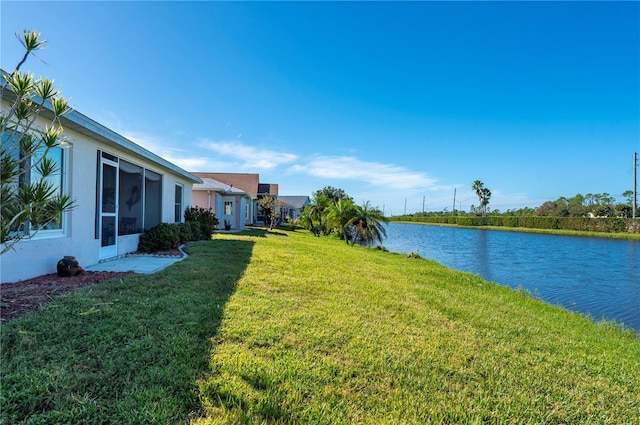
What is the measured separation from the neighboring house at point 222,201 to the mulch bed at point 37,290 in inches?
528

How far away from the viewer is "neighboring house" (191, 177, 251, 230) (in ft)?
63.5

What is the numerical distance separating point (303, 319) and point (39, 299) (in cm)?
363

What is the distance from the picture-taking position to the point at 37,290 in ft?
14.2

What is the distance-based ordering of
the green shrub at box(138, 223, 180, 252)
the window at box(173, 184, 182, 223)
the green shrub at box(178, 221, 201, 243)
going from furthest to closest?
the window at box(173, 184, 182, 223) → the green shrub at box(178, 221, 201, 243) → the green shrub at box(138, 223, 180, 252)

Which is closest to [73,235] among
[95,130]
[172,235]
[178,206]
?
[95,130]

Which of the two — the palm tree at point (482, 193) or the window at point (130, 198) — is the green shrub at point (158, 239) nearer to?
the window at point (130, 198)

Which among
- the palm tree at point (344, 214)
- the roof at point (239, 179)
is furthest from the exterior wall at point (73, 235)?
the roof at point (239, 179)

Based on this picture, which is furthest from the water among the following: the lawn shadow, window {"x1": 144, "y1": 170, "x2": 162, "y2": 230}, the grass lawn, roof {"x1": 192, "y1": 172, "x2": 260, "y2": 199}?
roof {"x1": 192, "y1": 172, "x2": 260, "y2": 199}

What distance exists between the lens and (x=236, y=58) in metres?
11.4

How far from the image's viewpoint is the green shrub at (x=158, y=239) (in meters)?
9.26

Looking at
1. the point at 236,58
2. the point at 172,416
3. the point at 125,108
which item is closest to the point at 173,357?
the point at 172,416

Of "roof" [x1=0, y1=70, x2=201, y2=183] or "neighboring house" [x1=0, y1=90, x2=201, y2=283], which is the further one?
"neighboring house" [x1=0, y1=90, x2=201, y2=283]

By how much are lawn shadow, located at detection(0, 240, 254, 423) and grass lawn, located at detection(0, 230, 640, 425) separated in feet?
0.04

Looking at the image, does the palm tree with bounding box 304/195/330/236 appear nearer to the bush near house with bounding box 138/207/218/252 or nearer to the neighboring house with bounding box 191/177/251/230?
the neighboring house with bounding box 191/177/251/230
